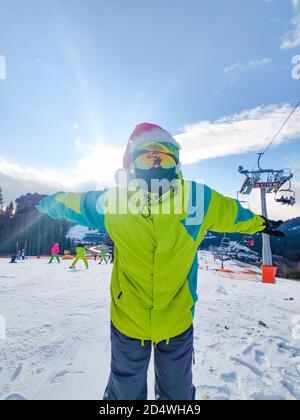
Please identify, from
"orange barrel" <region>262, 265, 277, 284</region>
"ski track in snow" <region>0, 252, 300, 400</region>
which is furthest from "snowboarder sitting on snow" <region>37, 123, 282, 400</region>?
"orange barrel" <region>262, 265, 277, 284</region>

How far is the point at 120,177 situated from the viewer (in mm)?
1797

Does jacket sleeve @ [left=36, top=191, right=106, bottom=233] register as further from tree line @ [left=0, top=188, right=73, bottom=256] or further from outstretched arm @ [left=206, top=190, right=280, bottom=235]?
tree line @ [left=0, top=188, right=73, bottom=256]

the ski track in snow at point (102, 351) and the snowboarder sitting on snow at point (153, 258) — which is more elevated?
the snowboarder sitting on snow at point (153, 258)

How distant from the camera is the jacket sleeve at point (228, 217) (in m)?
1.79

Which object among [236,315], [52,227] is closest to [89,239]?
[52,227]

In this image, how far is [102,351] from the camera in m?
2.81

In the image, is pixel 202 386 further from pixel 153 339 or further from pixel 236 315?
pixel 236 315

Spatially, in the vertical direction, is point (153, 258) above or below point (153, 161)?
below

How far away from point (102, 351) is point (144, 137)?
8.41 ft

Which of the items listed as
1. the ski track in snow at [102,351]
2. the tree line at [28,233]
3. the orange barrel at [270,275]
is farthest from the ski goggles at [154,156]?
the tree line at [28,233]

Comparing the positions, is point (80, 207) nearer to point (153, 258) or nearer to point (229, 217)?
point (153, 258)

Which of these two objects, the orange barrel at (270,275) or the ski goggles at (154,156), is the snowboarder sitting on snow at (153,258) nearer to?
the ski goggles at (154,156)

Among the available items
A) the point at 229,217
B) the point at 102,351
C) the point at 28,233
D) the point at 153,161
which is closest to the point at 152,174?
the point at 153,161

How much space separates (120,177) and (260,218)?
123cm
